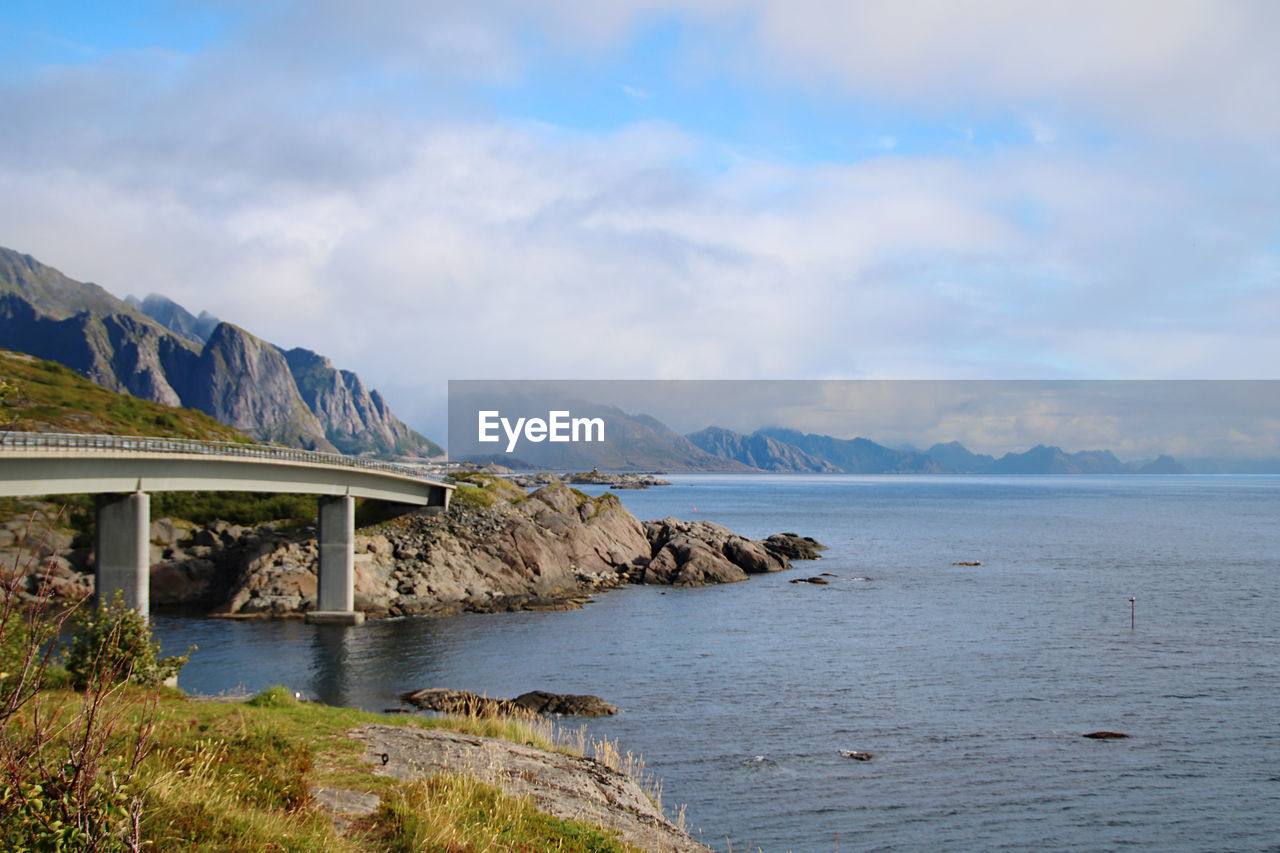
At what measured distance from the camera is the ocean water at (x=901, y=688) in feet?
90.6

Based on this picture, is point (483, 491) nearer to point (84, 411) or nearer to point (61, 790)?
point (84, 411)

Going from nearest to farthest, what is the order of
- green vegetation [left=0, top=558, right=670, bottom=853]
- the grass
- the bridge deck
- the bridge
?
green vegetation [left=0, top=558, right=670, bottom=853]
the grass
the bridge deck
the bridge

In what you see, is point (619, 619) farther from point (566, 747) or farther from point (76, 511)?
point (76, 511)

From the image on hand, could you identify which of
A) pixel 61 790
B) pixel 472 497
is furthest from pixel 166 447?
pixel 61 790

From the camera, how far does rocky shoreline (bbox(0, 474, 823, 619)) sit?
62.8m

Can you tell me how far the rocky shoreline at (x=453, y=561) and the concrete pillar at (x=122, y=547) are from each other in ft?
36.8

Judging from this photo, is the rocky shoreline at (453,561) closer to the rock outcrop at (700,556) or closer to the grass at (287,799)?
the rock outcrop at (700,556)

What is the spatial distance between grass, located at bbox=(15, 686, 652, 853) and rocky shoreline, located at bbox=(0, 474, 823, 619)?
1675 inches

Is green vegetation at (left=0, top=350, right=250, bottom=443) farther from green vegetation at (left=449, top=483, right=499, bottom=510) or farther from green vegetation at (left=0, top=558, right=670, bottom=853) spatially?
green vegetation at (left=0, top=558, right=670, bottom=853)

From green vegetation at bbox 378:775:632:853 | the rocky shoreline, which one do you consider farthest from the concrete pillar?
green vegetation at bbox 378:775:632:853

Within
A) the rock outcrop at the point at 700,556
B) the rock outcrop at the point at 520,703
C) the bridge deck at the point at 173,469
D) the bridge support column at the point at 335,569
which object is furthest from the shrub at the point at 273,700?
the rock outcrop at the point at 700,556

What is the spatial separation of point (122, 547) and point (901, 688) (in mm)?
41138

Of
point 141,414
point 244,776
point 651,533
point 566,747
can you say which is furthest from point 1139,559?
point 141,414

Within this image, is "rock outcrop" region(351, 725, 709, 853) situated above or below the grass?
below
